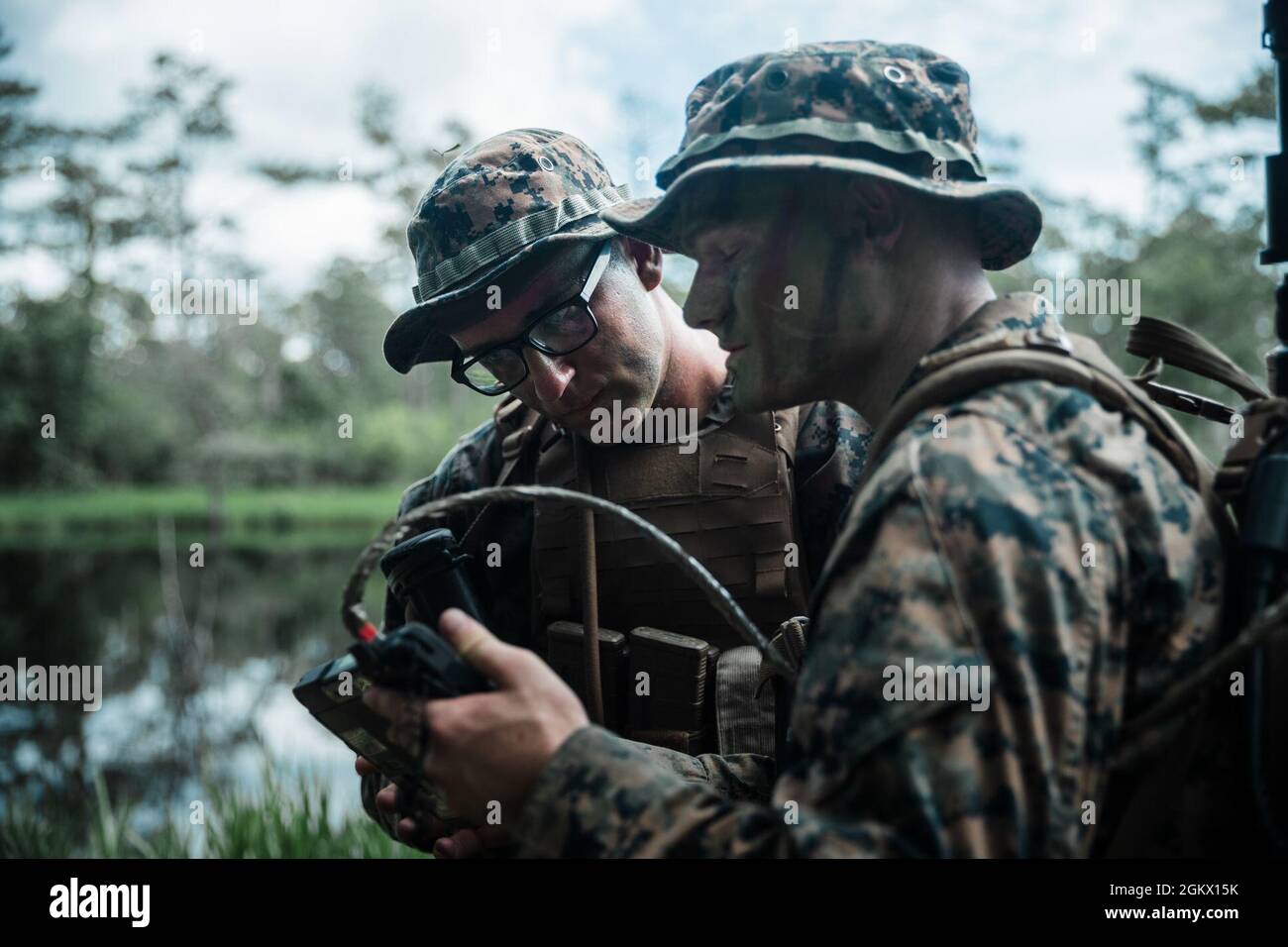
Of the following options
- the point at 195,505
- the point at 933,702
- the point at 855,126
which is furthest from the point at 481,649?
the point at 195,505

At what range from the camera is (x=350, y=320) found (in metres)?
44.2

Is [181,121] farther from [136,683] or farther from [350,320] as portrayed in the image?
[350,320]

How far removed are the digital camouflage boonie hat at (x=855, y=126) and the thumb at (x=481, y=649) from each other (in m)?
0.78

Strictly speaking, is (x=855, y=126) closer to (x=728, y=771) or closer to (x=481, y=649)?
(x=481, y=649)

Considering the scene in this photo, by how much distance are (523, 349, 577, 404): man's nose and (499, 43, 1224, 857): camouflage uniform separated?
1.32 meters

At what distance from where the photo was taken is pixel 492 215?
2725 mm

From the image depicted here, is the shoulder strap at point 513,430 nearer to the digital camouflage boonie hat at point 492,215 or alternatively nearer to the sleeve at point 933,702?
the digital camouflage boonie hat at point 492,215

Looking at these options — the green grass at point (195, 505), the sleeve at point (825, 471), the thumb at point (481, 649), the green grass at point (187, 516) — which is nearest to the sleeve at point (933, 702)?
the thumb at point (481, 649)

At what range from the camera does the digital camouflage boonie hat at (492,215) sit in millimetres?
2689

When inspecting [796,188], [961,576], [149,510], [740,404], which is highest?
[149,510]

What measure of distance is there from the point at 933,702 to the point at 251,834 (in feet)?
14.6

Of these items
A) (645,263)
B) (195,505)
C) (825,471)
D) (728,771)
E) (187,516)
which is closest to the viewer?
(728,771)
